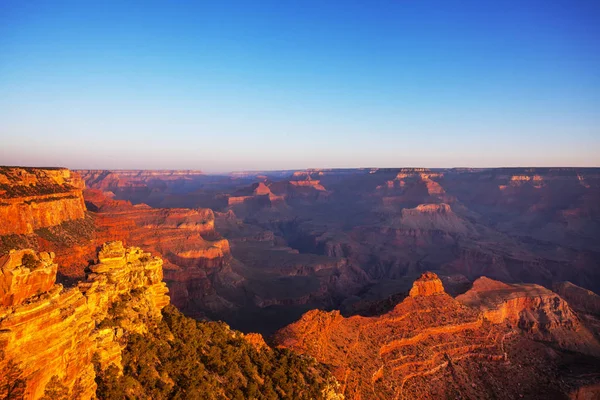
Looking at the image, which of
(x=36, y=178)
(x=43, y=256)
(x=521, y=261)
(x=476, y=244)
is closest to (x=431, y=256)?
(x=476, y=244)

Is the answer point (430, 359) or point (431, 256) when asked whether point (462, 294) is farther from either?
point (431, 256)

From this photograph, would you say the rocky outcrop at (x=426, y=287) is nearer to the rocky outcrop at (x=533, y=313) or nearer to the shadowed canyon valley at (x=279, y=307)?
the shadowed canyon valley at (x=279, y=307)

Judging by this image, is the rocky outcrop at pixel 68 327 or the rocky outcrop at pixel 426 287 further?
the rocky outcrop at pixel 426 287

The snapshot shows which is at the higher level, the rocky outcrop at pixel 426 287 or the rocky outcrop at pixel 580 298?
the rocky outcrop at pixel 426 287

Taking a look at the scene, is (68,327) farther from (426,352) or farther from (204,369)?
(426,352)

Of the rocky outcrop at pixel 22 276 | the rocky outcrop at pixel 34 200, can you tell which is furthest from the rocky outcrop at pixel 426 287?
the rocky outcrop at pixel 34 200
